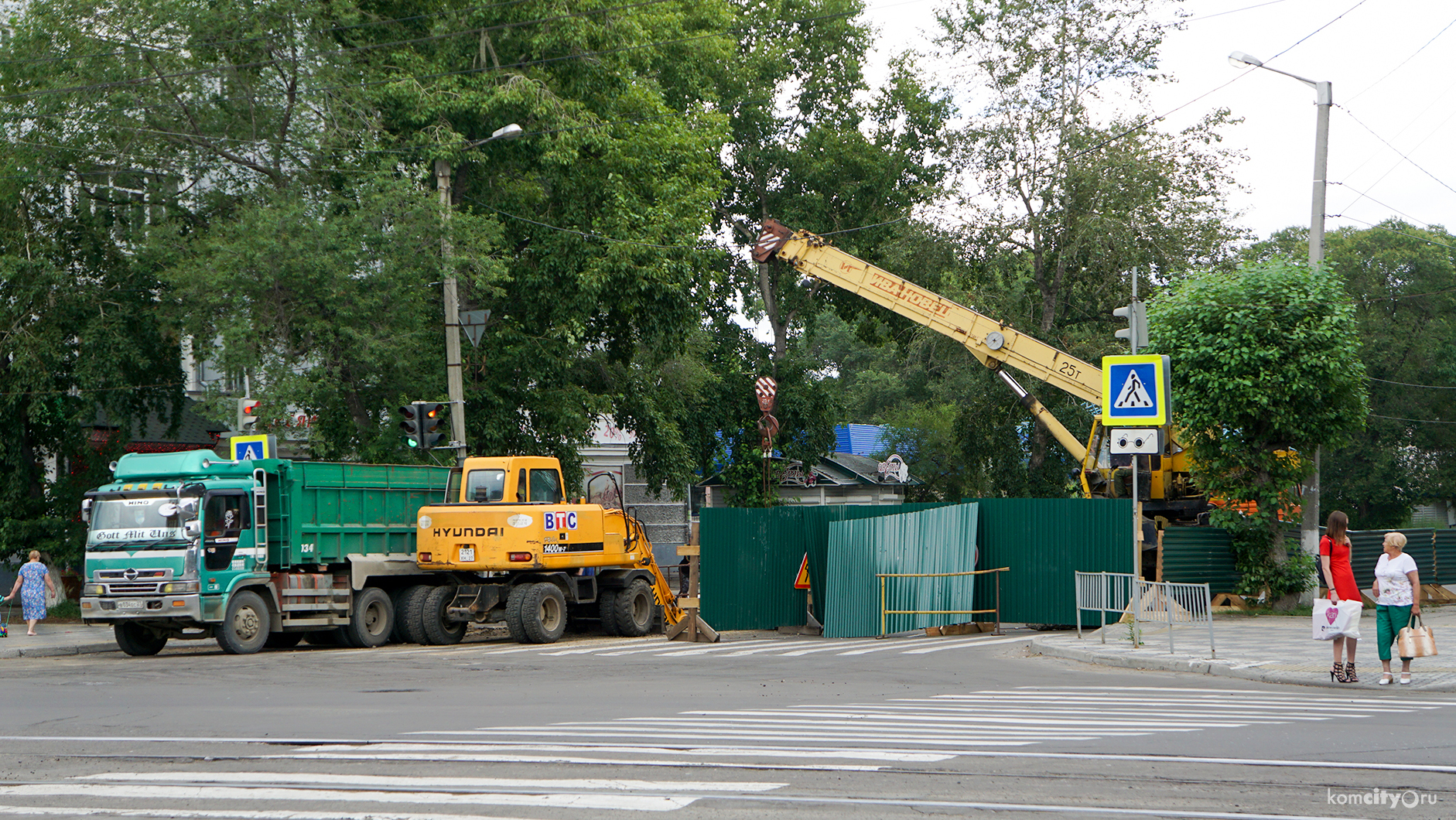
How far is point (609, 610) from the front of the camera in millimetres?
23281

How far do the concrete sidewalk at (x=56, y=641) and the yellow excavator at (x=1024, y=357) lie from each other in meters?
15.7

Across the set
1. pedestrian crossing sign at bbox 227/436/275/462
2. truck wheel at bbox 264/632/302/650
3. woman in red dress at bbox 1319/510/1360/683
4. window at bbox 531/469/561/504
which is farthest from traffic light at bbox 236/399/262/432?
woman in red dress at bbox 1319/510/1360/683

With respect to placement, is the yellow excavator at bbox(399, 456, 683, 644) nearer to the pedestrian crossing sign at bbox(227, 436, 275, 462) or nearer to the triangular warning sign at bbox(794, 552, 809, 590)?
the pedestrian crossing sign at bbox(227, 436, 275, 462)

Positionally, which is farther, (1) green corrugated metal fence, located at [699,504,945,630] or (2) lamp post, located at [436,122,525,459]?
(2) lamp post, located at [436,122,525,459]

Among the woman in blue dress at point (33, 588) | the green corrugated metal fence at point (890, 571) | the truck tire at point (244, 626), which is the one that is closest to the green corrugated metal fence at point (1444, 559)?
the green corrugated metal fence at point (890, 571)

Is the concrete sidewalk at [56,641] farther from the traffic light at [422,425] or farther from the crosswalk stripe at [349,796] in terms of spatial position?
the crosswalk stripe at [349,796]

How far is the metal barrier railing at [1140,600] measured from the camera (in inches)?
727

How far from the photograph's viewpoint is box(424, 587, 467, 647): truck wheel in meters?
22.3

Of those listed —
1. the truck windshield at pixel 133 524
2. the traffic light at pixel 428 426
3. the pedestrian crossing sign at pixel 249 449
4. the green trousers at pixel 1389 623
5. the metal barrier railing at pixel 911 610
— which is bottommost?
the metal barrier railing at pixel 911 610

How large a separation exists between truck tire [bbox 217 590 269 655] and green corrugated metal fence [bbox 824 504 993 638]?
8906 mm

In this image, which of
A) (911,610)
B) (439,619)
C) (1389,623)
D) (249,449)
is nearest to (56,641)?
(249,449)

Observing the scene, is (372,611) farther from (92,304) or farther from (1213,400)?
(1213,400)

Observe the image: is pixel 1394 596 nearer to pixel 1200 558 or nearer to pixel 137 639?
pixel 1200 558

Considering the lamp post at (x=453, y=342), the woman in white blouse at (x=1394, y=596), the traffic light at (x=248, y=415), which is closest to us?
the woman in white blouse at (x=1394, y=596)
